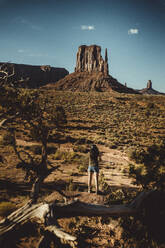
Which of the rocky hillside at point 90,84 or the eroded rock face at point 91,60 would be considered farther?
the eroded rock face at point 91,60

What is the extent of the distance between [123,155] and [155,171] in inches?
349

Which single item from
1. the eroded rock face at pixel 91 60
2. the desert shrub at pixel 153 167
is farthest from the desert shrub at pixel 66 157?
the eroded rock face at pixel 91 60

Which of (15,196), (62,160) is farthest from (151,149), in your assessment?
(62,160)

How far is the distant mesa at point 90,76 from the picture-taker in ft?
292

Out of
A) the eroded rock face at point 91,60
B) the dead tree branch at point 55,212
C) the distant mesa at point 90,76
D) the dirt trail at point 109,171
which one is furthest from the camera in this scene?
the eroded rock face at point 91,60

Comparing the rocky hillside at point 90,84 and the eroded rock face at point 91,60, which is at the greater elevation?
the eroded rock face at point 91,60

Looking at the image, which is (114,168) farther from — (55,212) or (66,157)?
(55,212)

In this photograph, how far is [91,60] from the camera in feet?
413

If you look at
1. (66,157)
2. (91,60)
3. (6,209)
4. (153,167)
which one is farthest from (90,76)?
(6,209)

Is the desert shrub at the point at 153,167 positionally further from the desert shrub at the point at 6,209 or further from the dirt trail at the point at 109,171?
the desert shrub at the point at 6,209

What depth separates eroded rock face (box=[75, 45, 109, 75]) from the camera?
11925cm

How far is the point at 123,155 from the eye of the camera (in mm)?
14039

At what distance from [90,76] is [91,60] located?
1080 inches

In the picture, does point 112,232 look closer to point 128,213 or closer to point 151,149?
point 128,213
